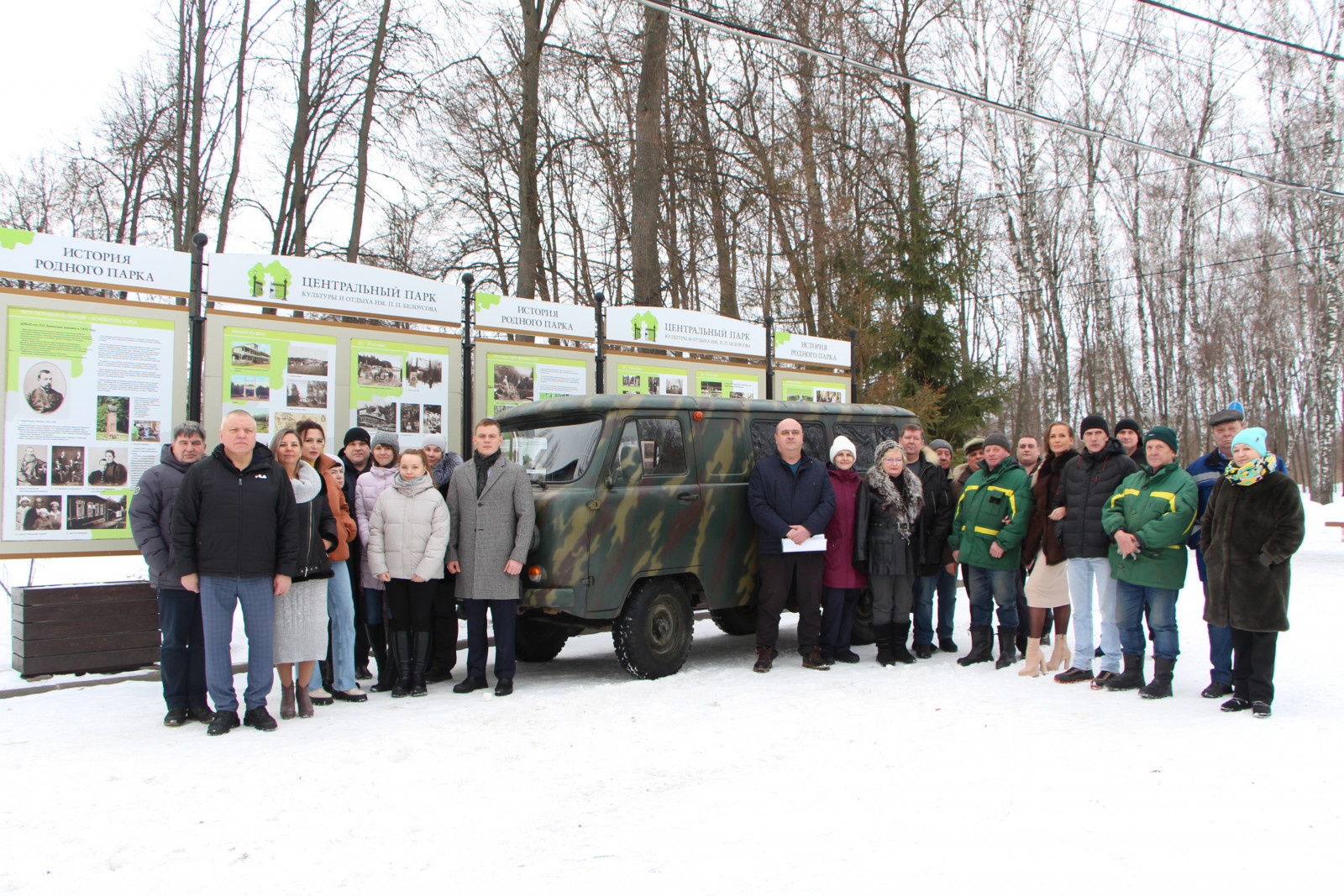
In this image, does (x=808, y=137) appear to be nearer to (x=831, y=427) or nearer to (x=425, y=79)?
(x=425, y=79)

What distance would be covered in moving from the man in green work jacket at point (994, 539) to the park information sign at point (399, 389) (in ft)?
16.3

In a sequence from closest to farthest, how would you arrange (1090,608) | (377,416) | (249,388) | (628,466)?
(1090,608), (628,466), (249,388), (377,416)

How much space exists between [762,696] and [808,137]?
16.2 meters

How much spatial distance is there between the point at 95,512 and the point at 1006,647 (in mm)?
7195

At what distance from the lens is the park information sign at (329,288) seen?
824cm

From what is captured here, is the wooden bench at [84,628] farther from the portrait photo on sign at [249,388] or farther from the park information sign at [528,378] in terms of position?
the park information sign at [528,378]

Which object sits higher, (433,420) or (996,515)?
(433,420)

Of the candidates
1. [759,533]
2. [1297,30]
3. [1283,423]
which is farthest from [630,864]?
[1283,423]

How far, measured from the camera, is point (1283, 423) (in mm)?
39344

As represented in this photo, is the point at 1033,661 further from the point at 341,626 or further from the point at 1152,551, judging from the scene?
the point at 341,626

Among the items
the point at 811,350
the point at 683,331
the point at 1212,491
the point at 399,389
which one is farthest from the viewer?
the point at 811,350

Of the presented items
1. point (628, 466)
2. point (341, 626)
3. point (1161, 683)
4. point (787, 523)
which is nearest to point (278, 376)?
point (341, 626)

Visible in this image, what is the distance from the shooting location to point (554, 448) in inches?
287

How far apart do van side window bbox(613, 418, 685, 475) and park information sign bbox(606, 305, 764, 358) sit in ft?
11.3
